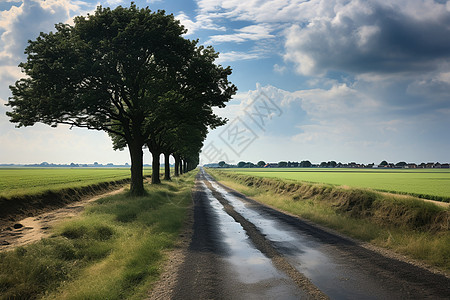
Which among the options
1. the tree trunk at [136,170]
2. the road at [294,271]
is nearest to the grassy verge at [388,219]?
the road at [294,271]

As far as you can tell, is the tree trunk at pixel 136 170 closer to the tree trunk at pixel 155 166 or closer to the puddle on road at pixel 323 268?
the tree trunk at pixel 155 166

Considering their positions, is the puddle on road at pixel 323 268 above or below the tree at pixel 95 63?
below

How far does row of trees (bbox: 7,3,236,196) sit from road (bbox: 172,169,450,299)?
529 inches

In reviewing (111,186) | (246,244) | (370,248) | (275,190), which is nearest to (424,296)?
(370,248)

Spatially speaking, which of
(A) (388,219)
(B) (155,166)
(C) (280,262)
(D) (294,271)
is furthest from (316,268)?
(B) (155,166)

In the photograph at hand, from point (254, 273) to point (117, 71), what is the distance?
19.7 meters

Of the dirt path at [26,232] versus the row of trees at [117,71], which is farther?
the row of trees at [117,71]

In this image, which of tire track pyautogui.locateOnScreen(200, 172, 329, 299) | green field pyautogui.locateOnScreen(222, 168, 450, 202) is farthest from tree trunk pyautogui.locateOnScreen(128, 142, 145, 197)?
green field pyautogui.locateOnScreen(222, 168, 450, 202)

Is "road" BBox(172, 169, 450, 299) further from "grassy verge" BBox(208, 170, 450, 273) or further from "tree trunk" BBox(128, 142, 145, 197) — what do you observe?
"tree trunk" BBox(128, 142, 145, 197)

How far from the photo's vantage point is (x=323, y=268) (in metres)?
8.98

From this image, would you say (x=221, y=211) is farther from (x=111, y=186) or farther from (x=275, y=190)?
(x=111, y=186)

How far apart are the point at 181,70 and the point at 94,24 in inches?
286

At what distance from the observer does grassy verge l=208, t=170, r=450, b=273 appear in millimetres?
10492

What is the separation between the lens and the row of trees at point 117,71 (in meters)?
20.6
